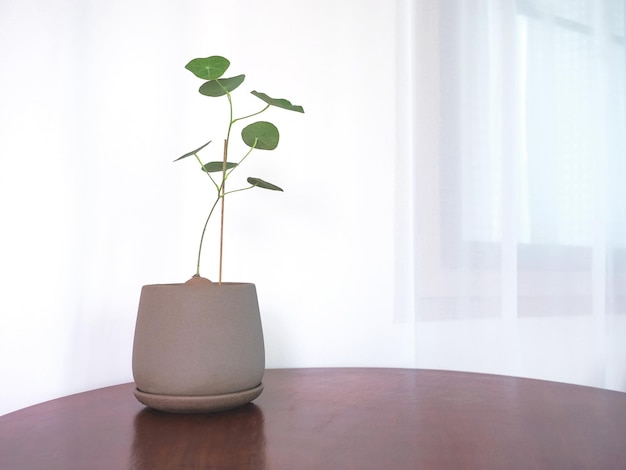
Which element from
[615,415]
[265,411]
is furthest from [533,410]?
[265,411]

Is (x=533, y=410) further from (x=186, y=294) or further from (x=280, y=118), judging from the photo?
(x=280, y=118)

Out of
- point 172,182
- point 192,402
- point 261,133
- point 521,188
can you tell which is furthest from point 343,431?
point 521,188

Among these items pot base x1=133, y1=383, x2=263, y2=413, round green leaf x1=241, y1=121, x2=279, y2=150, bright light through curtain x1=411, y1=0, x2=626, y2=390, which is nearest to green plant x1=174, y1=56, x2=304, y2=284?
round green leaf x1=241, y1=121, x2=279, y2=150

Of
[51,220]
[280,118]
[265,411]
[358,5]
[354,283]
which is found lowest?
[265,411]

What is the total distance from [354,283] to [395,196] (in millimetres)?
215

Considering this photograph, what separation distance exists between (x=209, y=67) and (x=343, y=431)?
1.70 ft

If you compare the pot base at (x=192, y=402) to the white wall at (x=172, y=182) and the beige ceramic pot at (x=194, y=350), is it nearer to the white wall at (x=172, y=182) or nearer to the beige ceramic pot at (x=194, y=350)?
the beige ceramic pot at (x=194, y=350)

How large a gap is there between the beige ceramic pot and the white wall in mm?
298

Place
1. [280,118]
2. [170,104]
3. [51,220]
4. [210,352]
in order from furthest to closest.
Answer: [280,118], [170,104], [51,220], [210,352]

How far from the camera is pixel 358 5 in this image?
57.9 inches

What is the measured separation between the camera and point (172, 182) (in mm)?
1264

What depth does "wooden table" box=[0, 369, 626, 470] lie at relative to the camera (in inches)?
26.5

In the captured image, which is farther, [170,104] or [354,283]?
[354,283]

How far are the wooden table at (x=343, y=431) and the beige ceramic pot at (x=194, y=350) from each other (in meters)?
0.03
